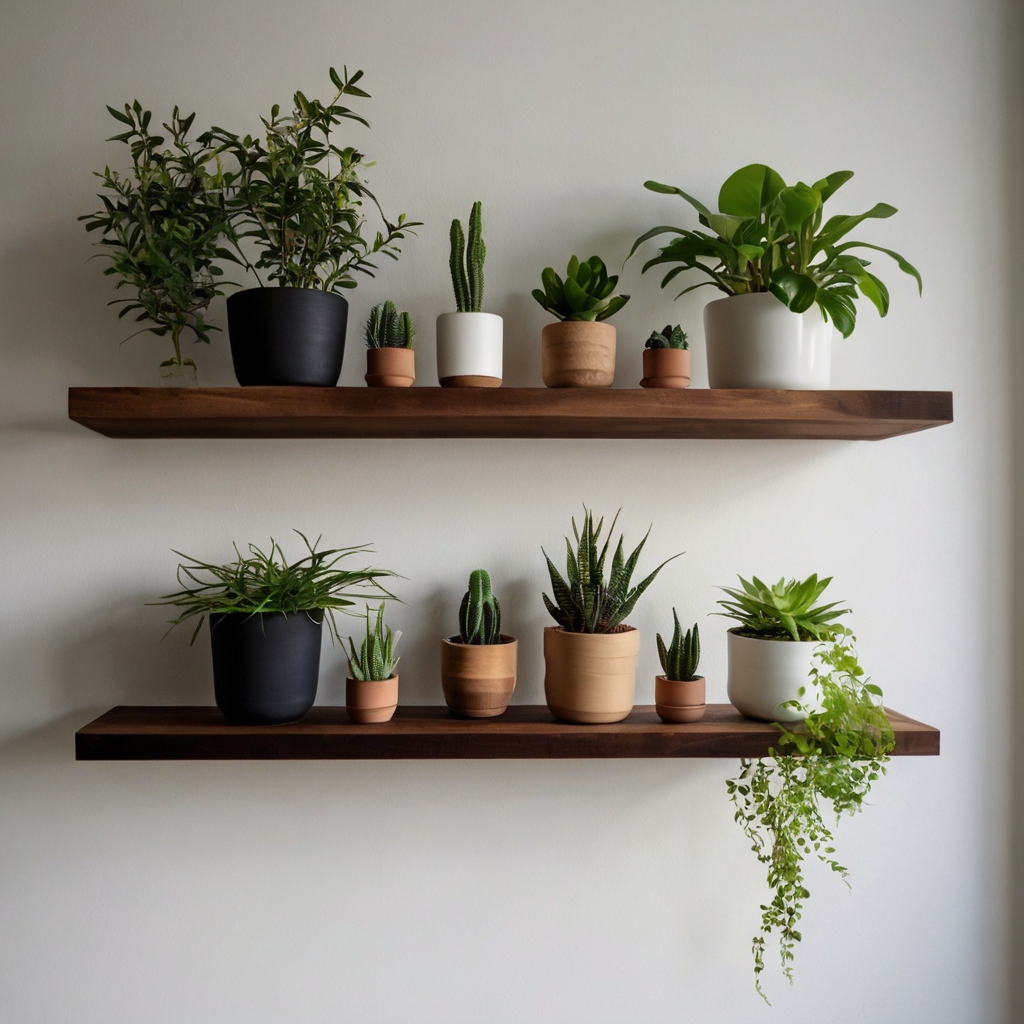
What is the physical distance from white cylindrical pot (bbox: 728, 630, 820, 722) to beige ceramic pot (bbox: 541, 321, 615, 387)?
429mm

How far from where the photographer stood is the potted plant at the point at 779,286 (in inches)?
40.4

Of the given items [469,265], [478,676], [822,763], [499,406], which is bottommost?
[822,763]

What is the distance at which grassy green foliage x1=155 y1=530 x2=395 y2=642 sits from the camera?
1052 mm

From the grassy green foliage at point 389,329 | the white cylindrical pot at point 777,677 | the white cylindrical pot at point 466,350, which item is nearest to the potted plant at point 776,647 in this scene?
the white cylindrical pot at point 777,677

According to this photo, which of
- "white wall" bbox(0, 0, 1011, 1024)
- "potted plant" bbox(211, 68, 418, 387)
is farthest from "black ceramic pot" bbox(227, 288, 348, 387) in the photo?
"white wall" bbox(0, 0, 1011, 1024)

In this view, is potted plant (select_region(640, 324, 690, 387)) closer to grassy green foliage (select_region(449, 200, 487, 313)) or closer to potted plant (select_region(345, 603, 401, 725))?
grassy green foliage (select_region(449, 200, 487, 313))

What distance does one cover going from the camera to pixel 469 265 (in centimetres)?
109

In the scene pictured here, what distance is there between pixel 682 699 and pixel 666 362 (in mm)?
470

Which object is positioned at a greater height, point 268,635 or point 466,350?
point 466,350

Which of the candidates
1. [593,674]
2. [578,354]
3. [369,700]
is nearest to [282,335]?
[578,354]

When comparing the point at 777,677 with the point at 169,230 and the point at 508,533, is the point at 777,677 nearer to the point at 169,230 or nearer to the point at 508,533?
the point at 508,533

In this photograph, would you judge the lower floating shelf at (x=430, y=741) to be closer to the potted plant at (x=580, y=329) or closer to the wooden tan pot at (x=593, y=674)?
the wooden tan pot at (x=593, y=674)

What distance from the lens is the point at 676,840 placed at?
122 centimetres

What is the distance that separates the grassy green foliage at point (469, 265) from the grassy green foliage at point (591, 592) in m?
0.35
